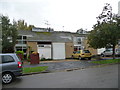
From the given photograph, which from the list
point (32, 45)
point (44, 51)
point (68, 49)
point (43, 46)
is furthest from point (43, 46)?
point (68, 49)

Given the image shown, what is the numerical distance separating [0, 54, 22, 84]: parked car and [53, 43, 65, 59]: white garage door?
15.4 meters

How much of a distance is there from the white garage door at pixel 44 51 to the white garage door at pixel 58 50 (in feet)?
3.51

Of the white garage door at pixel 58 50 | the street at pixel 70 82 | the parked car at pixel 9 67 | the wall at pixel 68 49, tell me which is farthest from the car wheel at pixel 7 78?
the wall at pixel 68 49

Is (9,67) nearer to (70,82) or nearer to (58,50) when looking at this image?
(70,82)

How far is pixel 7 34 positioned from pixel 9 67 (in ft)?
42.2

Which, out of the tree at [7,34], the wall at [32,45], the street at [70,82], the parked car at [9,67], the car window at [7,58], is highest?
the tree at [7,34]

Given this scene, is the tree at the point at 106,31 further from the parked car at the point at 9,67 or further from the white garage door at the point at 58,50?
the parked car at the point at 9,67

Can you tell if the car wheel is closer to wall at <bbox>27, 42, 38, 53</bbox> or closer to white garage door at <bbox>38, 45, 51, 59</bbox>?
white garage door at <bbox>38, 45, 51, 59</bbox>

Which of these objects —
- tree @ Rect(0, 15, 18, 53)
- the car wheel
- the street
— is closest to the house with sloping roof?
tree @ Rect(0, 15, 18, 53)

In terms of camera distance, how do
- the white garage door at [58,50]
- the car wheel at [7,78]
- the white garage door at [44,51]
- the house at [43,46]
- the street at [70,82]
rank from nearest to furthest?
the street at [70,82] < the car wheel at [7,78] < the white garage door at [44,51] < the house at [43,46] < the white garage door at [58,50]

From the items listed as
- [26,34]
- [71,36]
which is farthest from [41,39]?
[71,36]

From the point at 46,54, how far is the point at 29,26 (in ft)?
84.4

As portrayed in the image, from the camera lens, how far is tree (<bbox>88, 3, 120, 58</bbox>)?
1578cm

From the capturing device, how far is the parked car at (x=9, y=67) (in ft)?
23.4
